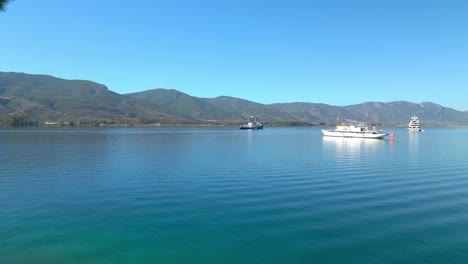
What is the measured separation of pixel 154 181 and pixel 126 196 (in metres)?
6.49

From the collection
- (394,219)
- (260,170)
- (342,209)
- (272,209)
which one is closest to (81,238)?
(272,209)

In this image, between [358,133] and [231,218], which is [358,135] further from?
[231,218]

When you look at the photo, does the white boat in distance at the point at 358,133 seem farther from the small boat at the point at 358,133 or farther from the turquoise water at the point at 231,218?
the turquoise water at the point at 231,218

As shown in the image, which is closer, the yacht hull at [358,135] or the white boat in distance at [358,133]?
the yacht hull at [358,135]

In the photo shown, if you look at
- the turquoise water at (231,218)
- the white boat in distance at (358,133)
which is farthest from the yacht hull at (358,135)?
the turquoise water at (231,218)

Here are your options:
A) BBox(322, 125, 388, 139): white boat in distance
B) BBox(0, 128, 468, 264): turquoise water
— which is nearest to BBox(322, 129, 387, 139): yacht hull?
BBox(322, 125, 388, 139): white boat in distance

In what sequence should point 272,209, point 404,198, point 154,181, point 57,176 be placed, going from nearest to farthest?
point 272,209 → point 404,198 → point 154,181 → point 57,176

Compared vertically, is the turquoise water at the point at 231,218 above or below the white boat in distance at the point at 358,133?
below

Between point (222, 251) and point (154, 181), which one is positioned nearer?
point (222, 251)

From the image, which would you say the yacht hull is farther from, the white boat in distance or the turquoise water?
the turquoise water

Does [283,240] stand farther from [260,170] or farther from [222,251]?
[260,170]

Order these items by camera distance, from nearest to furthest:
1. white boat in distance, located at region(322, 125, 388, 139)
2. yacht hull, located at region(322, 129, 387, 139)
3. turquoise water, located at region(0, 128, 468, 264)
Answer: turquoise water, located at region(0, 128, 468, 264)
yacht hull, located at region(322, 129, 387, 139)
white boat in distance, located at region(322, 125, 388, 139)

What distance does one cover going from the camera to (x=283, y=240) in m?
16.6

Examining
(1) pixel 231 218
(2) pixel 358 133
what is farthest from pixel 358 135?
(1) pixel 231 218
